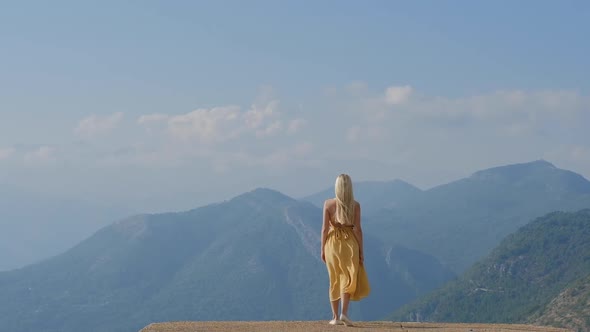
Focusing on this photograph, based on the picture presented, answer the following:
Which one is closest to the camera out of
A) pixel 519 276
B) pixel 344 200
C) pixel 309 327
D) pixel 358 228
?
pixel 344 200

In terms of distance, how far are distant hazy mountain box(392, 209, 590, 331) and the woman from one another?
3211 inches

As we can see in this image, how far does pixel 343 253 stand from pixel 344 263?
19 cm

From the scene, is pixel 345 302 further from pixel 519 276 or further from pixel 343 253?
pixel 519 276

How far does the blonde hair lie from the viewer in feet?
49.3

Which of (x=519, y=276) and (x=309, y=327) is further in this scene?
(x=519, y=276)

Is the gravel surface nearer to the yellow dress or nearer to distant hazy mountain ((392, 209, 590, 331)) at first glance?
the yellow dress

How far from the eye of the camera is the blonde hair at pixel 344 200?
15016mm

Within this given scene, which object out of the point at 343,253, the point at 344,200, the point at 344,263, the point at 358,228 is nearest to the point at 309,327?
the point at 344,263

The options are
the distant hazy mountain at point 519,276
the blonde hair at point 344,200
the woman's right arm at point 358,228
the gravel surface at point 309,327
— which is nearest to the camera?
the blonde hair at point 344,200

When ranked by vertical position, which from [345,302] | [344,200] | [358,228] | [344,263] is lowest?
[345,302]

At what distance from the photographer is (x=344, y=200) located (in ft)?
49.7

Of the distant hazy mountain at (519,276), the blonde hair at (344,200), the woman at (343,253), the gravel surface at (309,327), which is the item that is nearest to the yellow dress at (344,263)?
the woman at (343,253)

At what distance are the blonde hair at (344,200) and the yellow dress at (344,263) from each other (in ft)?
0.76

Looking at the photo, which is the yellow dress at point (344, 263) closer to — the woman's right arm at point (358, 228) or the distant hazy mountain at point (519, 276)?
the woman's right arm at point (358, 228)
